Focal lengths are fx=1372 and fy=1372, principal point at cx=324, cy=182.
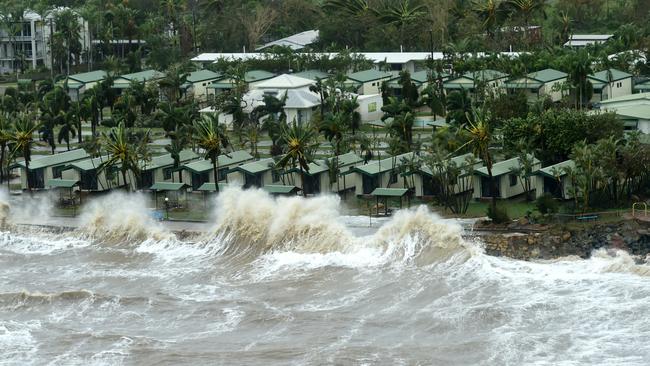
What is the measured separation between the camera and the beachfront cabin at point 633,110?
207 ft

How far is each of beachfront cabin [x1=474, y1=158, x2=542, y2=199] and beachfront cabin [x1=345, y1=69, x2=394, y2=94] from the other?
27318 mm

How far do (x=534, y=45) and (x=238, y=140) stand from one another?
3206cm

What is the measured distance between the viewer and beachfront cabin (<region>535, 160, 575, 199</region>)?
54.0m

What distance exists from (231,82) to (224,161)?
77.2 ft

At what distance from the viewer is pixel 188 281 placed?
1923 inches

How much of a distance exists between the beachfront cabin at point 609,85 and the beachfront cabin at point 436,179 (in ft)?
69.9

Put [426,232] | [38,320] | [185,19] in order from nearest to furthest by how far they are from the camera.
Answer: [38,320] < [426,232] < [185,19]

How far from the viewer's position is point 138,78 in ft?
295

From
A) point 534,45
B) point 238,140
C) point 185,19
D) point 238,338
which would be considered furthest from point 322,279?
point 185,19

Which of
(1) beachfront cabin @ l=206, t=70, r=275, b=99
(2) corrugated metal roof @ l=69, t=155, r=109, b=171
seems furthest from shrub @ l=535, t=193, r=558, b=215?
(1) beachfront cabin @ l=206, t=70, r=275, b=99

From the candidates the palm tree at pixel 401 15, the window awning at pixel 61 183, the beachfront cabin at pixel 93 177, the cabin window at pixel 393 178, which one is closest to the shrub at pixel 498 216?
the cabin window at pixel 393 178

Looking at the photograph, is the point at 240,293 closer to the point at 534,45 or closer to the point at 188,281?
the point at 188,281

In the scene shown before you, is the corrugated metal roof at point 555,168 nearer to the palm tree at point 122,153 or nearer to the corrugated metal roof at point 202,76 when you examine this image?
the palm tree at point 122,153

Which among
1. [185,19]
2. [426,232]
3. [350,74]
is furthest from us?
[185,19]
